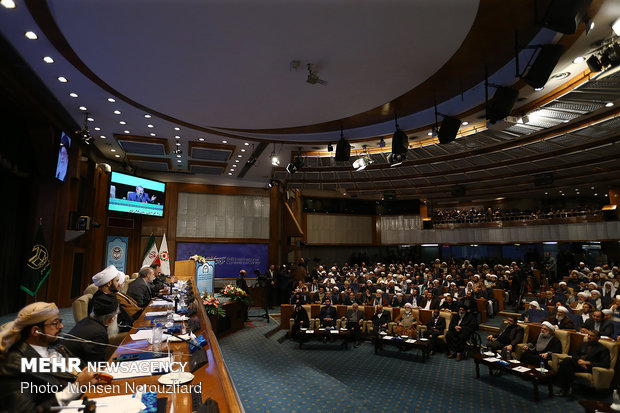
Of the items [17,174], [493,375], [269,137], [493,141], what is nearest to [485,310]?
[493,375]

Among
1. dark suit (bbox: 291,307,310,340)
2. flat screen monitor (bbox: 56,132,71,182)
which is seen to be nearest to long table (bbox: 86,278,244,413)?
dark suit (bbox: 291,307,310,340)

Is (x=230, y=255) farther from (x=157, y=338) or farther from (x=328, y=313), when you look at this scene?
(x=157, y=338)

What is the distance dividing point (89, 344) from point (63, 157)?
6.70 m

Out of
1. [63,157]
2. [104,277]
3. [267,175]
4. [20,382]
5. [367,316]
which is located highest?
[267,175]

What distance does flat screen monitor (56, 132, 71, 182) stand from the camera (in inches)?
288

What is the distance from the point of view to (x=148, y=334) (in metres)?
2.97

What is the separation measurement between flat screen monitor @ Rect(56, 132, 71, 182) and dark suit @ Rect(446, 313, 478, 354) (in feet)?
30.4

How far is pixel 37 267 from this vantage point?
694 centimetres

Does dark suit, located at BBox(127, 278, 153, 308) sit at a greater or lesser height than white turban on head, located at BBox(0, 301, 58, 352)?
lesser

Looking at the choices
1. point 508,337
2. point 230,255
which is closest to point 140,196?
point 230,255

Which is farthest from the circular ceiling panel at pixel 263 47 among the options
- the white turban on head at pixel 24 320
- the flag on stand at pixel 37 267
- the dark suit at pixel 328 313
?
the dark suit at pixel 328 313

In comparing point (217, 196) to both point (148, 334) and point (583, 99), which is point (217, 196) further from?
point (583, 99)

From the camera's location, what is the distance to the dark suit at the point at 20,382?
5.06 feet

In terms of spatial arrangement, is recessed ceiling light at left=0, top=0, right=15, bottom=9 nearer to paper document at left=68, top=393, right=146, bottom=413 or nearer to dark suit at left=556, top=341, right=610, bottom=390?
paper document at left=68, top=393, right=146, bottom=413
